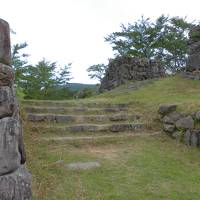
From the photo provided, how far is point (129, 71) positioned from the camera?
1279cm

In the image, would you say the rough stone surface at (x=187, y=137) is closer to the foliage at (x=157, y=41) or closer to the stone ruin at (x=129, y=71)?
the stone ruin at (x=129, y=71)

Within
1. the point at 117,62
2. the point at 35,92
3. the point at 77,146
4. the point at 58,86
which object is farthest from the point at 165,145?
the point at 58,86

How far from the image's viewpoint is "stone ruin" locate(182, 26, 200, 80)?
35.7 ft

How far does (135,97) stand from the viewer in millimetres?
9211

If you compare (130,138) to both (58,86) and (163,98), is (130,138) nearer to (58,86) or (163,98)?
(163,98)

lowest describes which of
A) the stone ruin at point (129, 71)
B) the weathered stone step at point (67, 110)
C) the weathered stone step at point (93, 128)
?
the weathered stone step at point (93, 128)

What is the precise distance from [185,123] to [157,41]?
48.1 ft

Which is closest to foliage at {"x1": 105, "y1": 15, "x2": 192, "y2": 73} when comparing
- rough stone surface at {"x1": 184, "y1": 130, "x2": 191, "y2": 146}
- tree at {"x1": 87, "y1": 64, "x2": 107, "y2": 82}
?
tree at {"x1": 87, "y1": 64, "x2": 107, "y2": 82}

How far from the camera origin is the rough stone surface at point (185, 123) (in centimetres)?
638

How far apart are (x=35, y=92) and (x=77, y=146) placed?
10.0 metres

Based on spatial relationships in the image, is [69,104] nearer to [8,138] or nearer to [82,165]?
[82,165]

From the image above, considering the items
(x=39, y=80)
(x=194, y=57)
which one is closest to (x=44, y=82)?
(x=39, y=80)

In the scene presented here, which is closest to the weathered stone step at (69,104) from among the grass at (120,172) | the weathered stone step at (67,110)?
the weathered stone step at (67,110)

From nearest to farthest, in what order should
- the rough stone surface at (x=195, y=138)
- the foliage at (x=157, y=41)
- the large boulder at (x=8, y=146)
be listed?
the large boulder at (x=8, y=146) < the rough stone surface at (x=195, y=138) < the foliage at (x=157, y=41)
